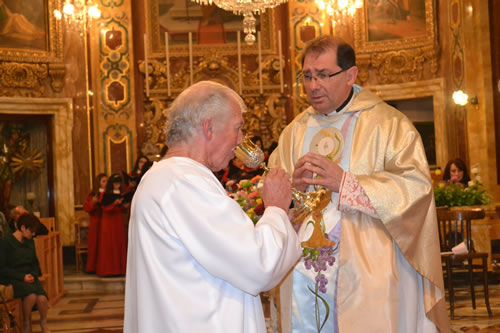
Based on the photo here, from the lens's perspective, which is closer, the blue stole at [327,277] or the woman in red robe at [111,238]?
the blue stole at [327,277]

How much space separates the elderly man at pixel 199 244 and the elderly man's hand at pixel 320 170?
805 mm

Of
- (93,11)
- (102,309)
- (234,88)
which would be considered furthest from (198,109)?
(93,11)

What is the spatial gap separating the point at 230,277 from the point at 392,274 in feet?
4.44

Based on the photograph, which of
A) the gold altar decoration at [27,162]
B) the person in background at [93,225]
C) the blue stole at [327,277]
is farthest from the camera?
the gold altar decoration at [27,162]

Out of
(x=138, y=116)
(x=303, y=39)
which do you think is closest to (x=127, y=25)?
(x=138, y=116)

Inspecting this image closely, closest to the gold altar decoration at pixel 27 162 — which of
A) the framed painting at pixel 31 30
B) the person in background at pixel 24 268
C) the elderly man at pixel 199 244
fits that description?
the framed painting at pixel 31 30

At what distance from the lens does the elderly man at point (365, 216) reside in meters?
3.25

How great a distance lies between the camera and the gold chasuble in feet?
10.7

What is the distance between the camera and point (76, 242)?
12406 millimetres

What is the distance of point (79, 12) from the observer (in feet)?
41.6

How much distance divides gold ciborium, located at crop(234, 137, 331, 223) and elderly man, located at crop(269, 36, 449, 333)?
95 millimetres

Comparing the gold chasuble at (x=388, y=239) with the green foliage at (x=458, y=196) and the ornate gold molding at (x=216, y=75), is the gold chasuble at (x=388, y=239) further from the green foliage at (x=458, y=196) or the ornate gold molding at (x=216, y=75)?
the ornate gold molding at (x=216, y=75)

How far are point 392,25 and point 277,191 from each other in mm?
11137

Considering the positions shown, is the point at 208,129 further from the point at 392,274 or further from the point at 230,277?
the point at 392,274
